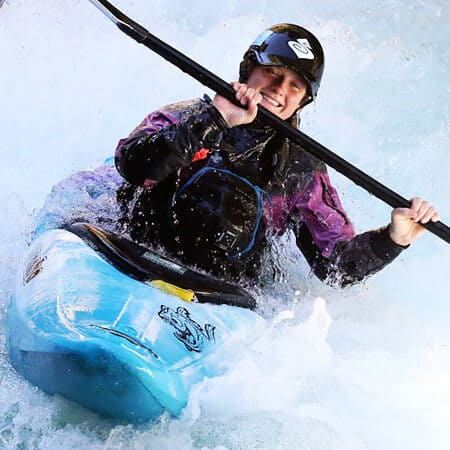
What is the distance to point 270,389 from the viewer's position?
216 cm

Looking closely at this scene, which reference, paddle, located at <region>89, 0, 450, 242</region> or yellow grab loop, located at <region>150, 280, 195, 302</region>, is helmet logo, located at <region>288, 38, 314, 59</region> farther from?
yellow grab loop, located at <region>150, 280, 195, 302</region>

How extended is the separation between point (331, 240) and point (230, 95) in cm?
65

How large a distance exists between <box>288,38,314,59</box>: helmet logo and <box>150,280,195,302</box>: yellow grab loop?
781 mm

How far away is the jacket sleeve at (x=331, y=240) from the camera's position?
8.07ft

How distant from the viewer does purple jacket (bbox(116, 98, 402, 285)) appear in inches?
84.8

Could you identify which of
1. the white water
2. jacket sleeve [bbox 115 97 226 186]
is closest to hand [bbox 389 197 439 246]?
the white water

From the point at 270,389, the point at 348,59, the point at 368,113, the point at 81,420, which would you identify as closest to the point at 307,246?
the point at 270,389

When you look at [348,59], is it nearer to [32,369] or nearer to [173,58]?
[173,58]

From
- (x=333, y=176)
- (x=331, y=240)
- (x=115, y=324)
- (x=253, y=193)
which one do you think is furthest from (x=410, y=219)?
(x=333, y=176)

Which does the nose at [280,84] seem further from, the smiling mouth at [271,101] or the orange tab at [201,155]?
the orange tab at [201,155]

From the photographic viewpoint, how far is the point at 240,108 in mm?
2115

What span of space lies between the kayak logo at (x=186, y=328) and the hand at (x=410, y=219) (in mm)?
641

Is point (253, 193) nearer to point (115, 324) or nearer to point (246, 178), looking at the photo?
point (246, 178)

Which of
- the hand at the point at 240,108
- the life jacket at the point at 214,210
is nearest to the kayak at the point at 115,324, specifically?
the life jacket at the point at 214,210
